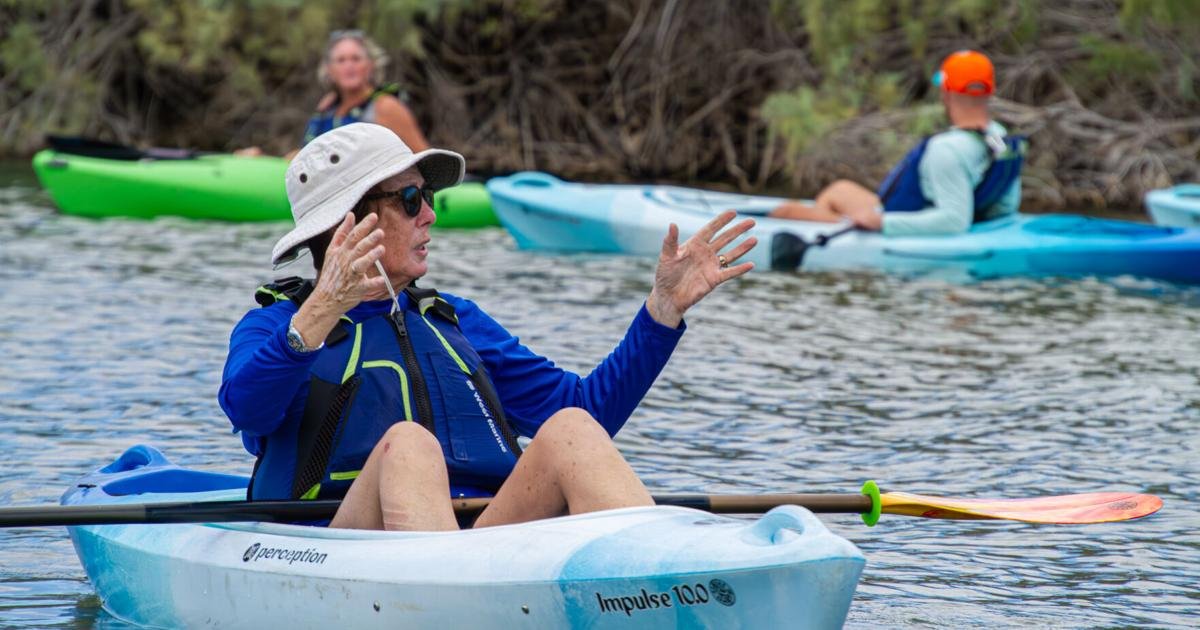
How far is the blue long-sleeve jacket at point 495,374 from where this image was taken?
2965mm

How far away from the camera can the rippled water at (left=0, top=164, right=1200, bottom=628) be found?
3979 millimetres

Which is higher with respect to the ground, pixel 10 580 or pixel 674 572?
pixel 674 572

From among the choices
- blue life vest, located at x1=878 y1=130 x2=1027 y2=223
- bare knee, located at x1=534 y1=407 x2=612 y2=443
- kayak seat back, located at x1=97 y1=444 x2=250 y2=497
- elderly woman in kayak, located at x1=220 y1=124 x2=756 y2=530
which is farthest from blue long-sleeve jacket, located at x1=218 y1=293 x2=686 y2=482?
blue life vest, located at x1=878 y1=130 x2=1027 y2=223

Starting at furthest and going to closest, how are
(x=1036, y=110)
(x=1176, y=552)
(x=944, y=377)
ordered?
(x=1036, y=110) < (x=944, y=377) < (x=1176, y=552)

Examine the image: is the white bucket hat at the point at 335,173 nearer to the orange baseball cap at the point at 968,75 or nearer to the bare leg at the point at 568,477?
the bare leg at the point at 568,477

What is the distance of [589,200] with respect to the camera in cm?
982

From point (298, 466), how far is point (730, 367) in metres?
3.64

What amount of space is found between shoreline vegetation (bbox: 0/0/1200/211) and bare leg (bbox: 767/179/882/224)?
9.75 feet

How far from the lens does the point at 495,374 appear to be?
3.50m

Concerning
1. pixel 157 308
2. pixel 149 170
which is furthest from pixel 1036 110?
pixel 157 308

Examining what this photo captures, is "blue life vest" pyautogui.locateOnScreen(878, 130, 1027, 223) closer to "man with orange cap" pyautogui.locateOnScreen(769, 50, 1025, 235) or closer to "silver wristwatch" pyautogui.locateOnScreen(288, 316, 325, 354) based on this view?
"man with orange cap" pyautogui.locateOnScreen(769, 50, 1025, 235)

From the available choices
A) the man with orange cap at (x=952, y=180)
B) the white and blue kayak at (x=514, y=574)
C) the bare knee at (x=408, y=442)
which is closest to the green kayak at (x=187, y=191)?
the man with orange cap at (x=952, y=180)

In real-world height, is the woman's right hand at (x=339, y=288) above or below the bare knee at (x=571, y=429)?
above

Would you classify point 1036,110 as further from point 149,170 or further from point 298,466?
point 298,466
